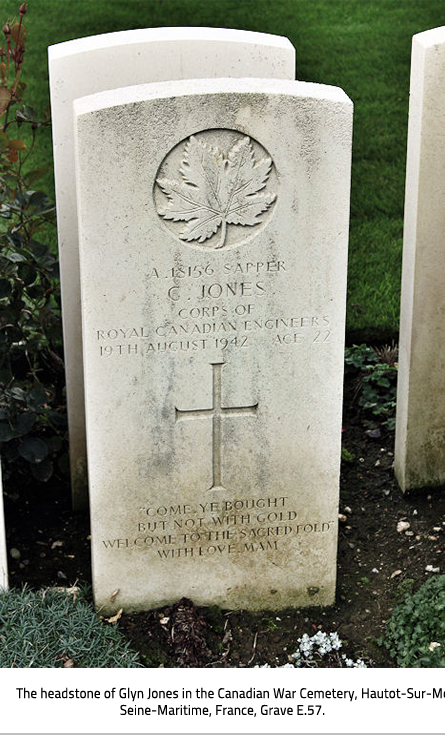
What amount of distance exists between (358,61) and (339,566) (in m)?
4.73

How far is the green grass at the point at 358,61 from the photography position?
6117mm

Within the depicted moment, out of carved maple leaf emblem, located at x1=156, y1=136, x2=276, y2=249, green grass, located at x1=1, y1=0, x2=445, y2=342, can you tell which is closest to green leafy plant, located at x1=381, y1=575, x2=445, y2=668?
carved maple leaf emblem, located at x1=156, y1=136, x2=276, y2=249

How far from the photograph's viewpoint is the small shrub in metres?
3.61

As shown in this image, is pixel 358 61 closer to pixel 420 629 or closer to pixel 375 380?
pixel 375 380

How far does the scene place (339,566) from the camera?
4371 mm

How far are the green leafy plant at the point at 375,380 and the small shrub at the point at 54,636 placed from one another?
2026 mm

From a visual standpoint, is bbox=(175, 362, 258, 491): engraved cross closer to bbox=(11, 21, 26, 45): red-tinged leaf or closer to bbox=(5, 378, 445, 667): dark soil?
bbox=(5, 378, 445, 667): dark soil

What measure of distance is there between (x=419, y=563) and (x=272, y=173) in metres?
1.84

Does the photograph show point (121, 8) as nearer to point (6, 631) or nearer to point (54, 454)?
point (54, 454)

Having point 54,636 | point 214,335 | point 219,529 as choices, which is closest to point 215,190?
point 214,335

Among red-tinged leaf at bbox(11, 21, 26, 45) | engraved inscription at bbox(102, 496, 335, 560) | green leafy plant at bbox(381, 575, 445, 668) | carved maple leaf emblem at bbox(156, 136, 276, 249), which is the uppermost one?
red-tinged leaf at bbox(11, 21, 26, 45)

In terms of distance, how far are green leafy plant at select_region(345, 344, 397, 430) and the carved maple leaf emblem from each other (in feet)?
6.72

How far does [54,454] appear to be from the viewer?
5074 millimetres
